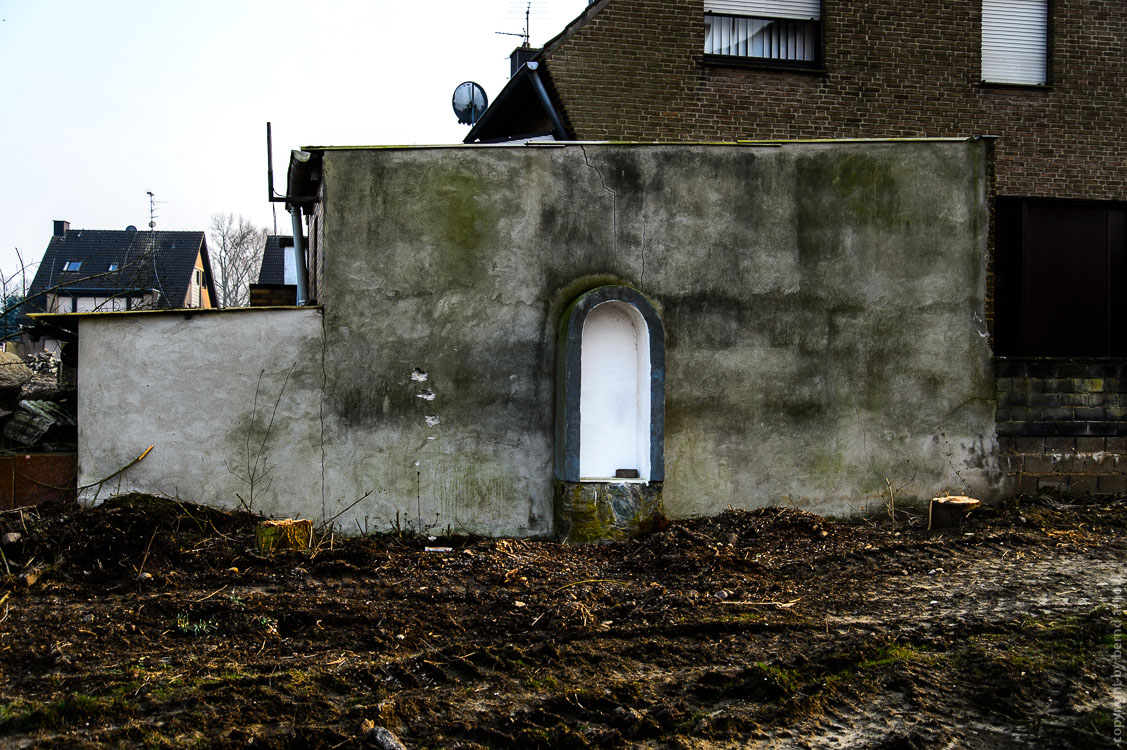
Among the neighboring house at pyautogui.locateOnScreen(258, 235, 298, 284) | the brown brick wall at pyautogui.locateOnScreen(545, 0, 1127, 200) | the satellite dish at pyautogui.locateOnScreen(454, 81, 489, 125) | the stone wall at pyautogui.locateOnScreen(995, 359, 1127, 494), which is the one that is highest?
the satellite dish at pyautogui.locateOnScreen(454, 81, 489, 125)

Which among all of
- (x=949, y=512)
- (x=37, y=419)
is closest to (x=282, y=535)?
(x=37, y=419)

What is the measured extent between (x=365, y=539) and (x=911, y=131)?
9.36 m

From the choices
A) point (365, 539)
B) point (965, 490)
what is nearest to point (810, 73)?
point (965, 490)

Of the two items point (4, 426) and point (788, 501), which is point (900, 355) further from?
point (4, 426)

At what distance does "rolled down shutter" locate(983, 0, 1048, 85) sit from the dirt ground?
24.5 ft

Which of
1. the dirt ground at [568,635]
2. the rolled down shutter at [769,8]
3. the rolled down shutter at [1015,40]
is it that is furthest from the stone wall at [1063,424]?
the rolled down shutter at [769,8]

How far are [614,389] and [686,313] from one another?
3.34 feet

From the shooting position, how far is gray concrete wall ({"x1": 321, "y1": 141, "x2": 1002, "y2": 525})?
27.6ft

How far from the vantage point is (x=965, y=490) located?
9.12 m

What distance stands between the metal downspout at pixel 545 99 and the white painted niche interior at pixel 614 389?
4180 millimetres

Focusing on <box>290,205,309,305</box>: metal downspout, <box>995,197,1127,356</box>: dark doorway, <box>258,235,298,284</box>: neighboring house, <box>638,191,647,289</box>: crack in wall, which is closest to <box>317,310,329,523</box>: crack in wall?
<box>638,191,647,289</box>: crack in wall

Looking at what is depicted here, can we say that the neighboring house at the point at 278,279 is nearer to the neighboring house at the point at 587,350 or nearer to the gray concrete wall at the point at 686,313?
the neighboring house at the point at 587,350

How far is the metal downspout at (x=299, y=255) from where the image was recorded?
11.0 m

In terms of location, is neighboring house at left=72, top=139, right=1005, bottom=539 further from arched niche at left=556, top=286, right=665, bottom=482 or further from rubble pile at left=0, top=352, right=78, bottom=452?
rubble pile at left=0, top=352, right=78, bottom=452
